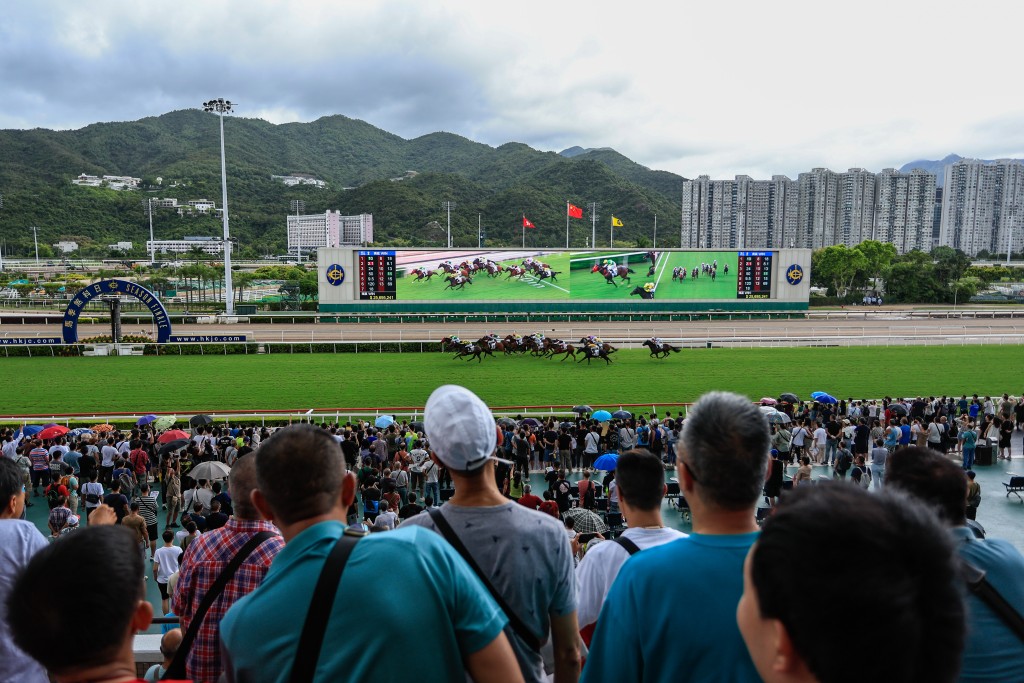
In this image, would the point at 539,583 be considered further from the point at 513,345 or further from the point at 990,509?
the point at 513,345

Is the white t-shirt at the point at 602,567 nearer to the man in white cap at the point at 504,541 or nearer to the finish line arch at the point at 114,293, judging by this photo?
the man in white cap at the point at 504,541

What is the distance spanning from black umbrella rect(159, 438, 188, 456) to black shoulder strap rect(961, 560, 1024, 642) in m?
11.9

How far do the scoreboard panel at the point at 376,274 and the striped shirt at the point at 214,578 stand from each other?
4028cm

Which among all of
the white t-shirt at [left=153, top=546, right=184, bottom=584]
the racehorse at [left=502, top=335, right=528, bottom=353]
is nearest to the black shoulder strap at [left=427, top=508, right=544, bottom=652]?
the white t-shirt at [left=153, top=546, right=184, bottom=584]

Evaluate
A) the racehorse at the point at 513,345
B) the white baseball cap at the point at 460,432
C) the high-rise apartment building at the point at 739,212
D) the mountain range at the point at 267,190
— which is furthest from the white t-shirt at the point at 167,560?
the high-rise apartment building at the point at 739,212

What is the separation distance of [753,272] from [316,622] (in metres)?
45.1

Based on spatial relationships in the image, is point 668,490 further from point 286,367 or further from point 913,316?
point 913,316

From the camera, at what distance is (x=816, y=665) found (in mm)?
1151

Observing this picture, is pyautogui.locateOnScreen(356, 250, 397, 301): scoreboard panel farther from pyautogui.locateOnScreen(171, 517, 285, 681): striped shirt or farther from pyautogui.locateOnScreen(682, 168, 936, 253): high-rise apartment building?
pyautogui.locateOnScreen(682, 168, 936, 253): high-rise apartment building

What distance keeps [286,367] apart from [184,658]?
23632 millimetres

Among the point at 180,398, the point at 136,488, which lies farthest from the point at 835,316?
the point at 136,488

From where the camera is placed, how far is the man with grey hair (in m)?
1.54

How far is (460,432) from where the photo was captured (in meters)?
2.12

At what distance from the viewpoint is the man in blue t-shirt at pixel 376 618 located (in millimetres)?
1515
